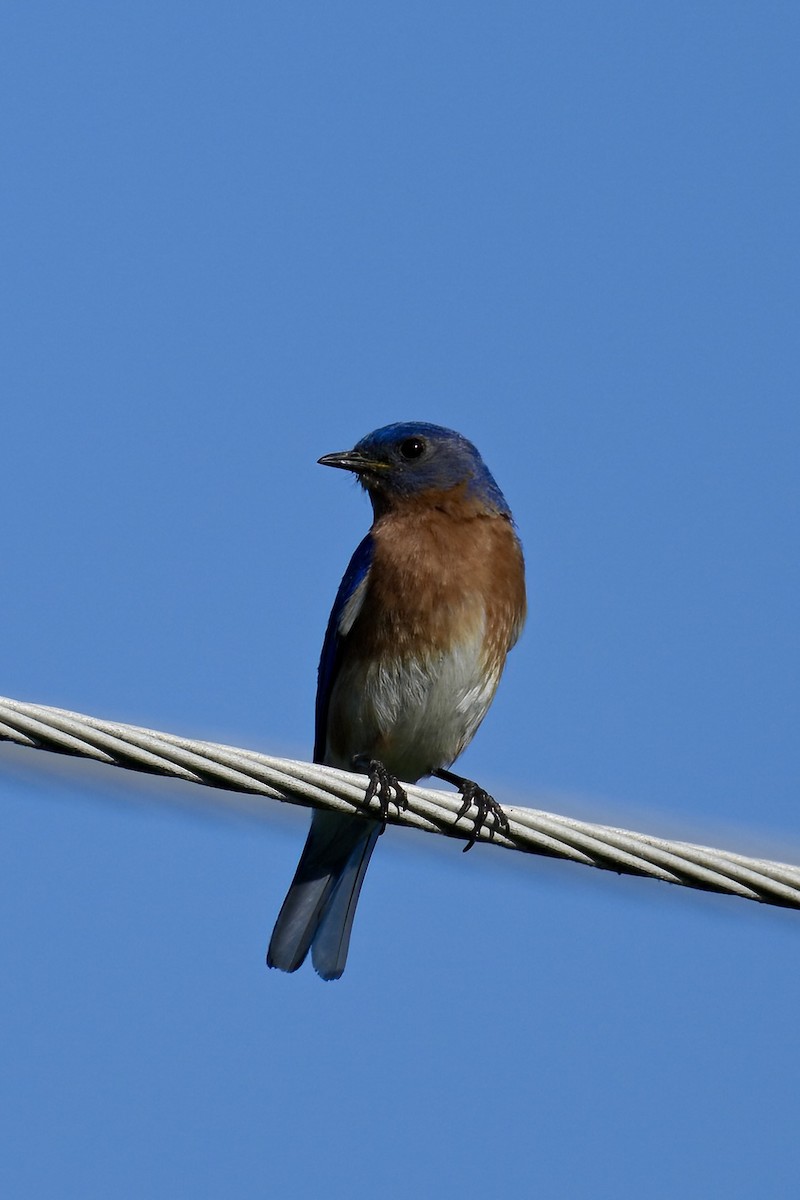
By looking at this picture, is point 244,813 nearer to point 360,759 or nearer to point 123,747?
point 123,747

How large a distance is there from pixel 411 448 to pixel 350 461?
29 centimetres

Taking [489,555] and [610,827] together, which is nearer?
[610,827]

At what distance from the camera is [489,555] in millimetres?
7035

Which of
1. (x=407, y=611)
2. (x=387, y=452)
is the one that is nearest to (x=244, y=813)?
(x=407, y=611)

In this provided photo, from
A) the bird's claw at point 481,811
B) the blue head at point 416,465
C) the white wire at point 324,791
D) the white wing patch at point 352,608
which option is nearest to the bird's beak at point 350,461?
the blue head at point 416,465

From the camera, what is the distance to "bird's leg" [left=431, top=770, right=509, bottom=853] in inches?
195

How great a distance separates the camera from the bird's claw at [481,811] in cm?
491

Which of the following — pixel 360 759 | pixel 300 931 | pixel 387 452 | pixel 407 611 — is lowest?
pixel 300 931

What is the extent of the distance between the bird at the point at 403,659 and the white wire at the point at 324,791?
1998 millimetres

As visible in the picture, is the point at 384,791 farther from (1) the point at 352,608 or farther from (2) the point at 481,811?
(1) the point at 352,608

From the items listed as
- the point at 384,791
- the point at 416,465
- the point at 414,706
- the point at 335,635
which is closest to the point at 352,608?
the point at 335,635

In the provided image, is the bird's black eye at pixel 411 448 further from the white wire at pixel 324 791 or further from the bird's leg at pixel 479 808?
the white wire at pixel 324 791

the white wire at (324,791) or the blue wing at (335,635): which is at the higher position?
the blue wing at (335,635)

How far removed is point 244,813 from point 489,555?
2609 millimetres
